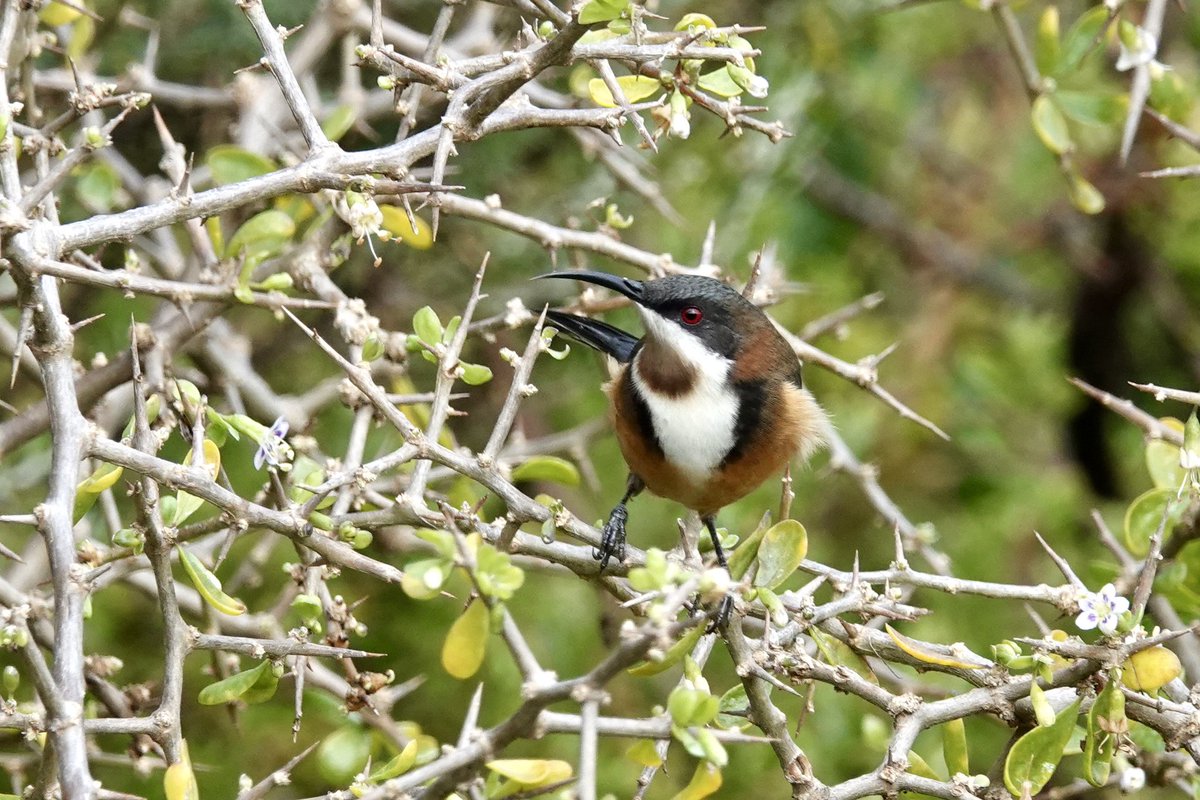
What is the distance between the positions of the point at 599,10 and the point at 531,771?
135 cm

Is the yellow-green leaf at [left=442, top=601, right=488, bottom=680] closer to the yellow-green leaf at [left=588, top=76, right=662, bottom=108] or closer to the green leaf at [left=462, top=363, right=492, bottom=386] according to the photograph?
the green leaf at [left=462, top=363, right=492, bottom=386]

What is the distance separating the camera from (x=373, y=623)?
531cm

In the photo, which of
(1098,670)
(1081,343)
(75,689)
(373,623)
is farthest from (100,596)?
(1081,343)

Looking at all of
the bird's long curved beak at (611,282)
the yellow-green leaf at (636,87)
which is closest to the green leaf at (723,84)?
the yellow-green leaf at (636,87)

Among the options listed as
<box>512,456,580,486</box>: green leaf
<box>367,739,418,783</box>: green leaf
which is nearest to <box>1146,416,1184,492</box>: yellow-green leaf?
<box>512,456,580,486</box>: green leaf

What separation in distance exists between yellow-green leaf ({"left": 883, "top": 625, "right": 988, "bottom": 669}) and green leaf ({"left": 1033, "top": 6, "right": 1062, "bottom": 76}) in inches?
76.7

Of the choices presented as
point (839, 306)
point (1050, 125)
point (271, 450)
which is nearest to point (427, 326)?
point (271, 450)

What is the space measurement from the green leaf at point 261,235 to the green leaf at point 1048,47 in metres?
2.21

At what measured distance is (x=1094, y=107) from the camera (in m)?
4.04

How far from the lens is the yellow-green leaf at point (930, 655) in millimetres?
2814

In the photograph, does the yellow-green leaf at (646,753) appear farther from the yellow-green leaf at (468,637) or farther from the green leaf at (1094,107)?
the green leaf at (1094,107)

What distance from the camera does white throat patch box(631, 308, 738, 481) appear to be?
4.03 meters

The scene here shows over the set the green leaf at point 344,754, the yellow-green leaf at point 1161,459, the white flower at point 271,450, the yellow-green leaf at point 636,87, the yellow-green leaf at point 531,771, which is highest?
the yellow-green leaf at point 636,87

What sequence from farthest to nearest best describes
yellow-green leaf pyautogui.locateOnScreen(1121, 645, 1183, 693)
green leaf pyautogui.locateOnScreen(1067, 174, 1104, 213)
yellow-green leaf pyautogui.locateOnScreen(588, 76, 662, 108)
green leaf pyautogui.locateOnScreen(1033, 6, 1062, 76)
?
1. green leaf pyautogui.locateOnScreen(1067, 174, 1104, 213)
2. green leaf pyautogui.locateOnScreen(1033, 6, 1062, 76)
3. yellow-green leaf pyautogui.locateOnScreen(588, 76, 662, 108)
4. yellow-green leaf pyautogui.locateOnScreen(1121, 645, 1183, 693)
